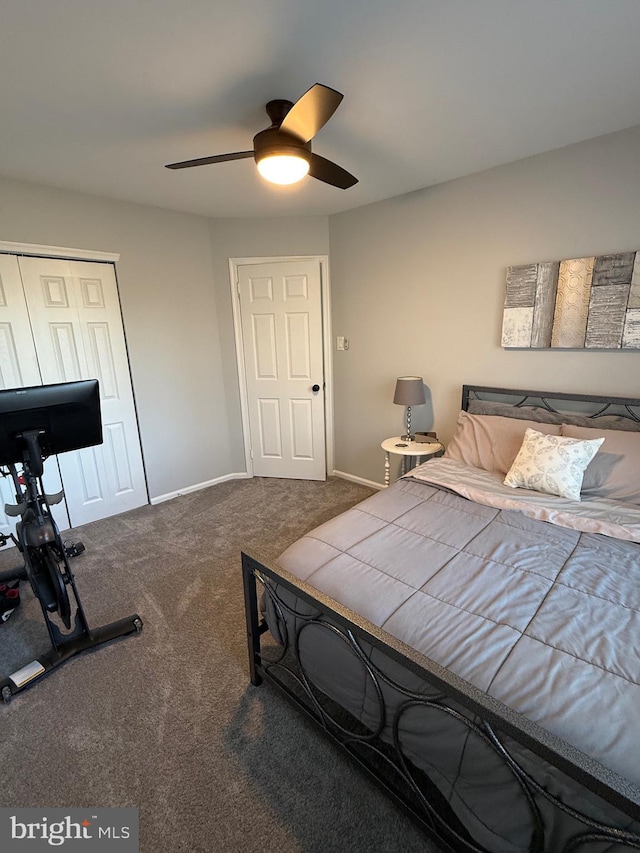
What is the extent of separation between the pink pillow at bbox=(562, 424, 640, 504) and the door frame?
2.42 metres

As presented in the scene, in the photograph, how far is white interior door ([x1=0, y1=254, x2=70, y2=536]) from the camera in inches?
106

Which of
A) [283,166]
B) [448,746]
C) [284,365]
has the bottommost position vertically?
[448,746]

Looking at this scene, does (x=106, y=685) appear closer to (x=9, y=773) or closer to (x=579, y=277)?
(x=9, y=773)

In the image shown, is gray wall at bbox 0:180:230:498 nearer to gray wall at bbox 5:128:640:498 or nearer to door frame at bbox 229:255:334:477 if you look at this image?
gray wall at bbox 5:128:640:498

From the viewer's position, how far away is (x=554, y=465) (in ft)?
6.89

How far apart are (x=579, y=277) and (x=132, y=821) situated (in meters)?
3.32

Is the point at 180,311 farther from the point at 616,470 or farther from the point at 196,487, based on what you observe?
the point at 616,470

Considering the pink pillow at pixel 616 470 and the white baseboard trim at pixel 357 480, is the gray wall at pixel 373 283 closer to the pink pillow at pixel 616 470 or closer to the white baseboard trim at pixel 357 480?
the white baseboard trim at pixel 357 480

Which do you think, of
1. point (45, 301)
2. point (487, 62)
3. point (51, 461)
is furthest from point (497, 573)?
point (45, 301)

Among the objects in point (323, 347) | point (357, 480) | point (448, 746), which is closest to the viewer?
point (448, 746)

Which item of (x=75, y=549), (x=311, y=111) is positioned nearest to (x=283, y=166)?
(x=311, y=111)

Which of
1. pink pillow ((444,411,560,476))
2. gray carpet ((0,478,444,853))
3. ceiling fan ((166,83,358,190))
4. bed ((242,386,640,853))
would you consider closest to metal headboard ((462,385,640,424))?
bed ((242,386,640,853))

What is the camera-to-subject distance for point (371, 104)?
1.85 m

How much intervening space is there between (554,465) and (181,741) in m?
2.17
